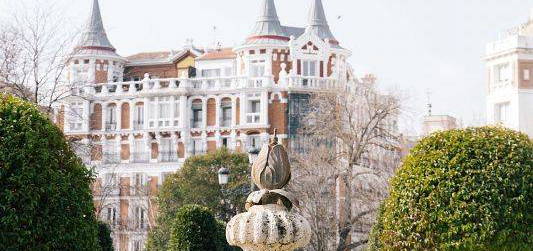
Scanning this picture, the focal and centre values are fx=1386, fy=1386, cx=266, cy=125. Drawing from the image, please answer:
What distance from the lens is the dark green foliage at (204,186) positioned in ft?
259

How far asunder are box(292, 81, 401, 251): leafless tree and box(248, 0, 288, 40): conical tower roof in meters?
20.7

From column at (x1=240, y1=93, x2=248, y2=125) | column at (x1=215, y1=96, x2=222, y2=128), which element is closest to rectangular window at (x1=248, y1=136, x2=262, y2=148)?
column at (x1=240, y1=93, x2=248, y2=125)

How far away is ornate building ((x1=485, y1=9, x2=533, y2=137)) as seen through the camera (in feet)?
288

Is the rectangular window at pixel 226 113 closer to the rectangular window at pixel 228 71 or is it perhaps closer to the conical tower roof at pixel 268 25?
the rectangular window at pixel 228 71

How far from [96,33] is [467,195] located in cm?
8004

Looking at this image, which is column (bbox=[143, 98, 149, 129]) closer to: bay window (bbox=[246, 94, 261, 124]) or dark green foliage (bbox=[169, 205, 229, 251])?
bay window (bbox=[246, 94, 261, 124])

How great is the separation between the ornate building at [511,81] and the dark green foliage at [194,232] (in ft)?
149

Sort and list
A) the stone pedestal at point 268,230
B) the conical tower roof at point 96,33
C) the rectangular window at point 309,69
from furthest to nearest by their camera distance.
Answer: the conical tower roof at point 96,33
the rectangular window at point 309,69
the stone pedestal at point 268,230

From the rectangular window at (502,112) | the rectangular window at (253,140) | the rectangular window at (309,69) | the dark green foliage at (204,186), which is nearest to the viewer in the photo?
the dark green foliage at (204,186)

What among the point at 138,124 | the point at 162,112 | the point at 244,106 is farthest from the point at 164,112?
the point at 244,106

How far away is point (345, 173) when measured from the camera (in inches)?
2586

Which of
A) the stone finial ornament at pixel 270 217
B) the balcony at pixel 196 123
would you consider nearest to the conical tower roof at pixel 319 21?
the balcony at pixel 196 123

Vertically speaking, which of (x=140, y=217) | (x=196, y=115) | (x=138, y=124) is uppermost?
(x=196, y=115)

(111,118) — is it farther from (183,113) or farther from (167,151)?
(183,113)
